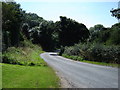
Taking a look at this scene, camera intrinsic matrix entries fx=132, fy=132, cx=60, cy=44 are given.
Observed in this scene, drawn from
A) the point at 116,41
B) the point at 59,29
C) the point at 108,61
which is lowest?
the point at 108,61

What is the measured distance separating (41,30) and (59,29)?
50.4 ft

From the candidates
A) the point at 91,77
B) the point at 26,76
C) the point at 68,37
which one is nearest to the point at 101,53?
the point at 91,77

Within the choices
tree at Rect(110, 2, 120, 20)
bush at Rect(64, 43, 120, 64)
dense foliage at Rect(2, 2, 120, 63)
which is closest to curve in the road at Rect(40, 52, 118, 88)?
bush at Rect(64, 43, 120, 64)

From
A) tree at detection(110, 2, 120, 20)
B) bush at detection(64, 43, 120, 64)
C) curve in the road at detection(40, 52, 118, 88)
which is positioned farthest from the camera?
tree at detection(110, 2, 120, 20)

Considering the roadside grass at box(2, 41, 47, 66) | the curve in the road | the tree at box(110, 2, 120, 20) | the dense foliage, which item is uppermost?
the tree at box(110, 2, 120, 20)

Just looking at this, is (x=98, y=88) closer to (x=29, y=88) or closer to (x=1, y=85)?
(x=29, y=88)

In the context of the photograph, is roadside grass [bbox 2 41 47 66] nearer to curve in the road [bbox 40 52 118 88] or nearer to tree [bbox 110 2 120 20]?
curve in the road [bbox 40 52 118 88]

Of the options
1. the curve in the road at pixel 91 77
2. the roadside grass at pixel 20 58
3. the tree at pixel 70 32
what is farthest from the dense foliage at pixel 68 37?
the curve in the road at pixel 91 77

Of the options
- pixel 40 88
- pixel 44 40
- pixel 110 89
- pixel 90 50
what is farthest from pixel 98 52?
pixel 44 40

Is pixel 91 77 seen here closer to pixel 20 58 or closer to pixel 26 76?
pixel 26 76

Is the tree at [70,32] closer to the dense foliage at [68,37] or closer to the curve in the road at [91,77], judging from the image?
the dense foliage at [68,37]

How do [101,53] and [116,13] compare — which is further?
[116,13]

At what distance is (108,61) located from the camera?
18.8 meters

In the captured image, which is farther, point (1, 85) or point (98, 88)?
point (98, 88)
